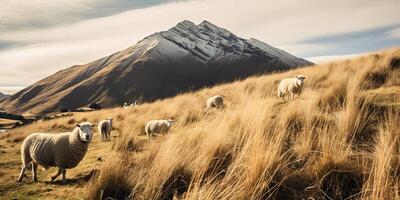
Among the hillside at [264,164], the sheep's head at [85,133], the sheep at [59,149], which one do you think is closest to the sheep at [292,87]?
the hillside at [264,164]

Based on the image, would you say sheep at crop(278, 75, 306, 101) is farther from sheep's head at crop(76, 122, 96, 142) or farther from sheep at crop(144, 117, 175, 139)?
sheep's head at crop(76, 122, 96, 142)

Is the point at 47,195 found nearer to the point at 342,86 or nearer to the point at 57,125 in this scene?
the point at 342,86

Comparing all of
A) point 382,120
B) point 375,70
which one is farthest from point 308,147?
point 375,70

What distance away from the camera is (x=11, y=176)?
9047mm

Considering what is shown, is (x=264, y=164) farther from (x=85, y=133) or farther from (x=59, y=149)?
(x=59, y=149)

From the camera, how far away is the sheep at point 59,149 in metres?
8.16

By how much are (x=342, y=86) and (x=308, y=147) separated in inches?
194

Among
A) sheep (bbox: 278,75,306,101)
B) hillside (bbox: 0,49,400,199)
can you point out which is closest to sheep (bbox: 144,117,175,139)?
hillside (bbox: 0,49,400,199)

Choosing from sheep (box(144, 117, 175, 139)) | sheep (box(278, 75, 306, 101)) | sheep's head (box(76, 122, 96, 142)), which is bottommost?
sheep (box(144, 117, 175, 139))

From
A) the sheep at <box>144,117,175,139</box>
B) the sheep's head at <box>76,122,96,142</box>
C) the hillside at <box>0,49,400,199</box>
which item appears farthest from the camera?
the sheep at <box>144,117,175,139</box>

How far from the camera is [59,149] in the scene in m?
8.30

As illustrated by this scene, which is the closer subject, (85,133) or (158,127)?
(85,133)

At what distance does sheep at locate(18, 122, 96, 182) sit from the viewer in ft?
26.8

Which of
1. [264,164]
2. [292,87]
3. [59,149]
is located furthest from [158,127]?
[264,164]
